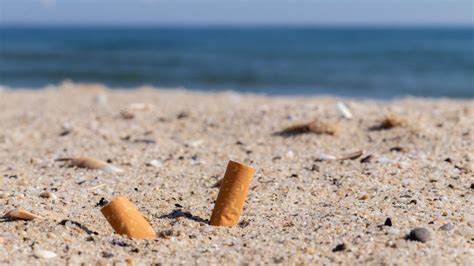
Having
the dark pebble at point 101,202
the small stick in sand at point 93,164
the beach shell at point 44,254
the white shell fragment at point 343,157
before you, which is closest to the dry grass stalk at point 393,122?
the white shell fragment at point 343,157

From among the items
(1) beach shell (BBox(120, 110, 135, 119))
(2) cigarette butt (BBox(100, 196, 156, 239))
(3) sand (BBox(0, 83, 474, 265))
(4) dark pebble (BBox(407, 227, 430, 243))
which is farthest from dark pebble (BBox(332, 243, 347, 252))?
(1) beach shell (BBox(120, 110, 135, 119))

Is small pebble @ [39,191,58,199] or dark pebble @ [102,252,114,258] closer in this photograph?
dark pebble @ [102,252,114,258]

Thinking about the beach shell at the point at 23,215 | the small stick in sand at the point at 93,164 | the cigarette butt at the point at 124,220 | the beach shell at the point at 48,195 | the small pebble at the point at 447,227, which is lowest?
the small stick in sand at the point at 93,164

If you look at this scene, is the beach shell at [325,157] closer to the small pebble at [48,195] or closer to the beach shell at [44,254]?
the small pebble at [48,195]

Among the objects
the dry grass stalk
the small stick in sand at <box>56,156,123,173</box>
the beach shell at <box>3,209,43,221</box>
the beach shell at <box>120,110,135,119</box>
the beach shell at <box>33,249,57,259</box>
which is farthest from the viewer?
the beach shell at <box>120,110,135,119</box>

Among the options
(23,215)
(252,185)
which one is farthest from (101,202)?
(252,185)

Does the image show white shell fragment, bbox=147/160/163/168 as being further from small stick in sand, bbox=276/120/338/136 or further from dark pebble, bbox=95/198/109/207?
small stick in sand, bbox=276/120/338/136

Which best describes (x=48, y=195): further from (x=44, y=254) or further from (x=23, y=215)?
(x=44, y=254)
